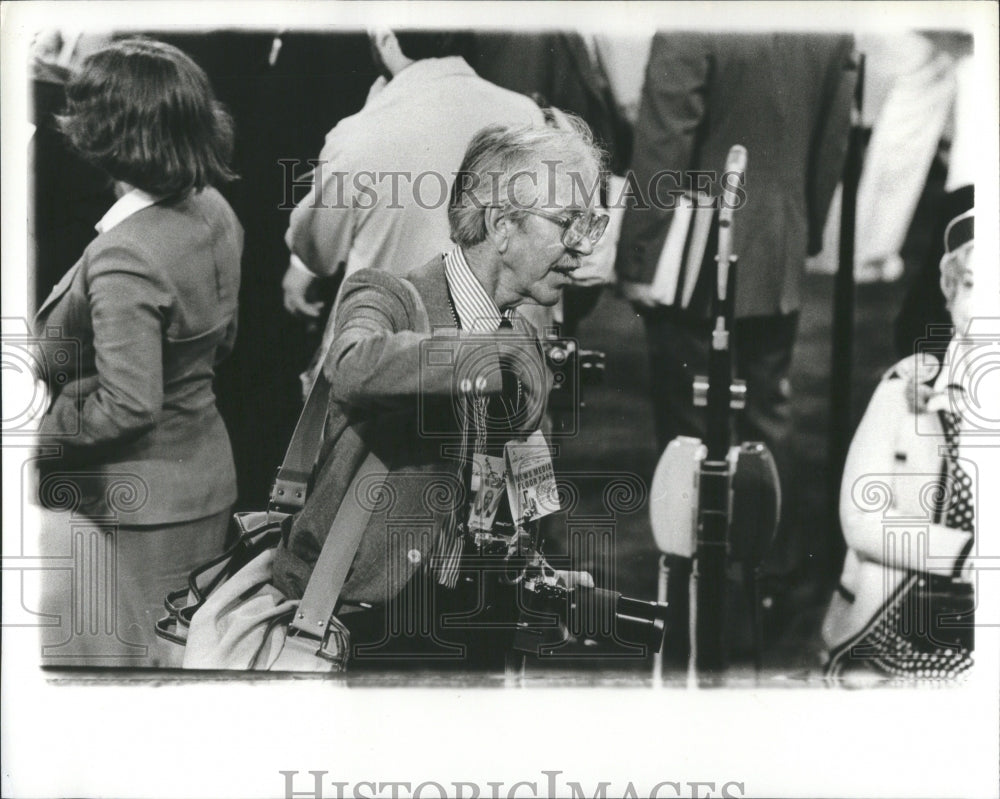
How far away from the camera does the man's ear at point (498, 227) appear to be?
10.8 ft

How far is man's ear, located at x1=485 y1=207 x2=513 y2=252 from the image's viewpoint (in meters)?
3.30

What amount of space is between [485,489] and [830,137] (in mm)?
1526

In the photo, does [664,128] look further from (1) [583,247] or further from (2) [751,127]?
(1) [583,247]

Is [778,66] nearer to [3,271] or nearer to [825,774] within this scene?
[825,774]

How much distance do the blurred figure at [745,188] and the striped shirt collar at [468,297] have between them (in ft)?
1.43

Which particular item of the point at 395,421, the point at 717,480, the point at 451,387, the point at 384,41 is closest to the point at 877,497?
the point at 717,480

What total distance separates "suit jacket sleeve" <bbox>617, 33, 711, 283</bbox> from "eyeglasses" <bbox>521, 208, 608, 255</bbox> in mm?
81

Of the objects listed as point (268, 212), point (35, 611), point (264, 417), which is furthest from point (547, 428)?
point (35, 611)

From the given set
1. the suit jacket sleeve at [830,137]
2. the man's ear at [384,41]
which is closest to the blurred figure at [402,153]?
the man's ear at [384,41]

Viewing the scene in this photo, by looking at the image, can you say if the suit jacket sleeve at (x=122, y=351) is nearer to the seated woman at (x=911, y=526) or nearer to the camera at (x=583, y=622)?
the camera at (x=583, y=622)

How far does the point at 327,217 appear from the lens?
3336 millimetres

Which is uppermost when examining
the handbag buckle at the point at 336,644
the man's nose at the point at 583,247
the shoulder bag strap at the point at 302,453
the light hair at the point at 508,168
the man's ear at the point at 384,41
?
the man's ear at the point at 384,41

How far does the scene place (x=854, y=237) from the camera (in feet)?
11.2

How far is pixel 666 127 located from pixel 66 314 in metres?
1.92
